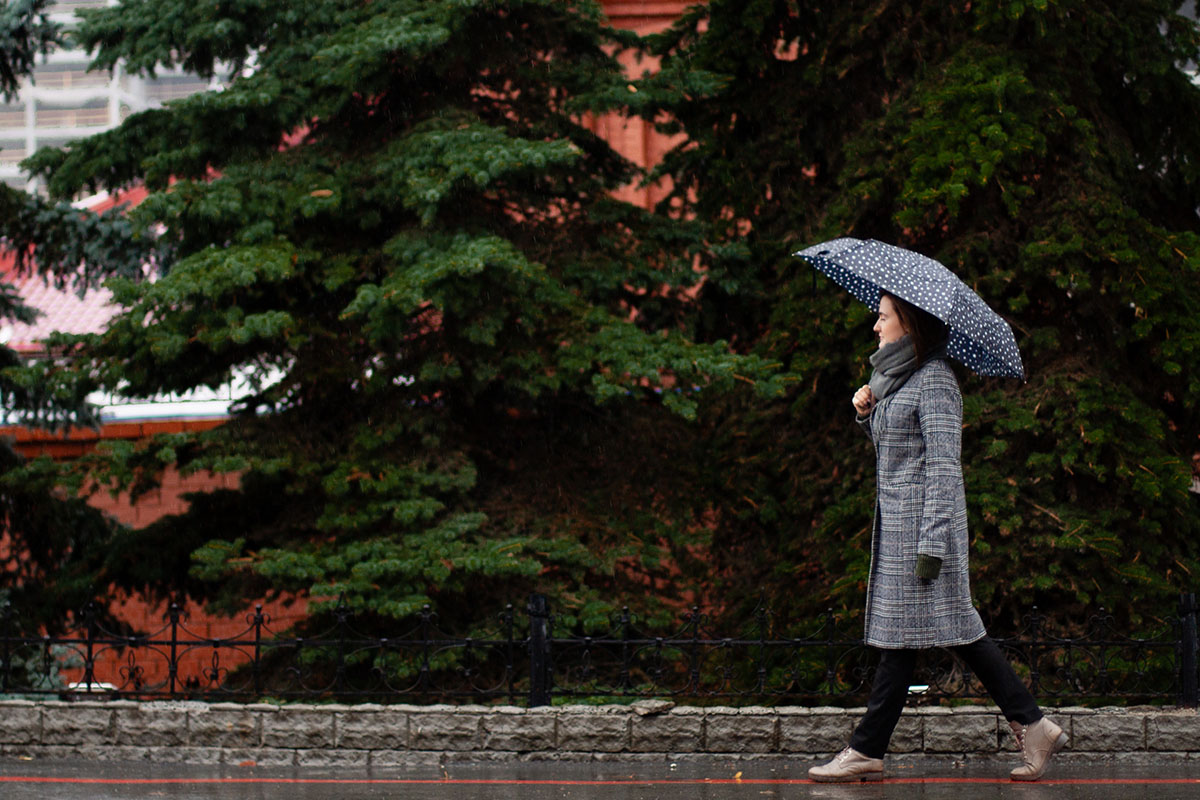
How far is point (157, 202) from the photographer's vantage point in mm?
9242

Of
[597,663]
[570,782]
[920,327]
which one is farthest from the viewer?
[597,663]

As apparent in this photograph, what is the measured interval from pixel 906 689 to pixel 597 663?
4495 millimetres

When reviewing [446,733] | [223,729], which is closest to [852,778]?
[446,733]

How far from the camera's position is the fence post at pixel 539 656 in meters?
7.33

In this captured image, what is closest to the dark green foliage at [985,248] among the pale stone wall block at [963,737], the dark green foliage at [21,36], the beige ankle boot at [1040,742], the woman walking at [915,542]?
the pale stone wall block at [963,737]

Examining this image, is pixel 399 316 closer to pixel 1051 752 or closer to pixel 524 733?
pixel 524 733

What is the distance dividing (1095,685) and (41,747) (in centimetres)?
597

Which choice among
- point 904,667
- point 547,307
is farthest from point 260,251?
point 904,667

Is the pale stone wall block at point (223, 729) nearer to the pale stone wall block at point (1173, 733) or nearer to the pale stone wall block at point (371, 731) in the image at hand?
the pale stone wall block at point (371, 731)

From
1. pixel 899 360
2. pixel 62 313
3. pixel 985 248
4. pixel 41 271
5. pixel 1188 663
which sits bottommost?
pixel 1188 663

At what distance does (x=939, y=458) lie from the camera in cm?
544

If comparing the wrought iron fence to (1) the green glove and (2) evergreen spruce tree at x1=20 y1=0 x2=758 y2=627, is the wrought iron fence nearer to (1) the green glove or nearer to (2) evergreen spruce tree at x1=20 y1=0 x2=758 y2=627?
(2) evergreen spruce tree at x1=20 y1=0 x2=758 y2=627

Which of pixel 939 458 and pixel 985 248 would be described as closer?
pixel 939 458

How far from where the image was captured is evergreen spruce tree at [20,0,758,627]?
909 cm
